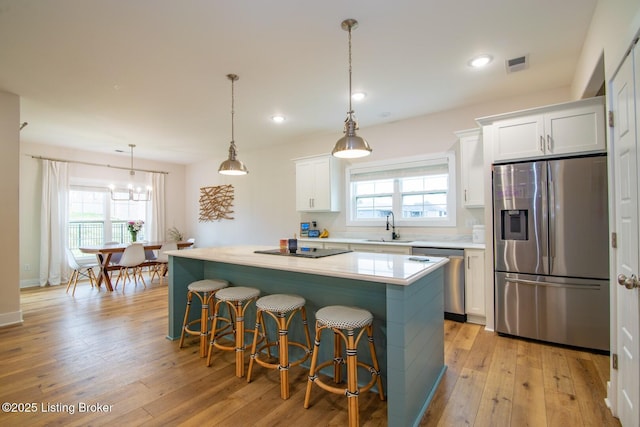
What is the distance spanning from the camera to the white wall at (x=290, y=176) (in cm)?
390

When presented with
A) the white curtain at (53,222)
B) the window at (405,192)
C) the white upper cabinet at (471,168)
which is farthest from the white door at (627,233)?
the white curtain at (53,222)

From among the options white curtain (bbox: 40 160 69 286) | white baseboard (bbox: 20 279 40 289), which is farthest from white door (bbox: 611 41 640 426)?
white baseboard (bbox: 20 279 40 289)

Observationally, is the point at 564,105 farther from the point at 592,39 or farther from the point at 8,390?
the point at 8,390

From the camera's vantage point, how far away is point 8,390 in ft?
7.02

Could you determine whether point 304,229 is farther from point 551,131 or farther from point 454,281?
point 551,131

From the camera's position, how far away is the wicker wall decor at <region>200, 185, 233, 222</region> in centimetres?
671

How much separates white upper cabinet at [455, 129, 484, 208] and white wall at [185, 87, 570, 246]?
11.0 inches

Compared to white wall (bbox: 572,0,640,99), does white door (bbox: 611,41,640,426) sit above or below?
below

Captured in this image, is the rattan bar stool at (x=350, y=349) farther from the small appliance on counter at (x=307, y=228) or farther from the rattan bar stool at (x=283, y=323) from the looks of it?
the small appliance on counter at (x=307, y=228)

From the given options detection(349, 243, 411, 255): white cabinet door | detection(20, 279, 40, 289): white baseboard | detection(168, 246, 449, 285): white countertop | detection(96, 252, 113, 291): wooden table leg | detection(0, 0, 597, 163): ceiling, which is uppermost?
detection(0, 0, 597, 163): ceiling

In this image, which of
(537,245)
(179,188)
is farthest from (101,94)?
(537,245)

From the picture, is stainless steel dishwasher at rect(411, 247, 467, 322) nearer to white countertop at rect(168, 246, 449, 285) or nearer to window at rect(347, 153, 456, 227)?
window at rect(347, 153, 456, 227)

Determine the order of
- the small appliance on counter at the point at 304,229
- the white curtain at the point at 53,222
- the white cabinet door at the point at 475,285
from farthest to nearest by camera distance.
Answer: the white curtain at the point at 53,222
the small appliance on counter at the point at 304,229
the white cabinet door at the point at 475,285

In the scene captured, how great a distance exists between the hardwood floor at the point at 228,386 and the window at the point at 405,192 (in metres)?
1.66
